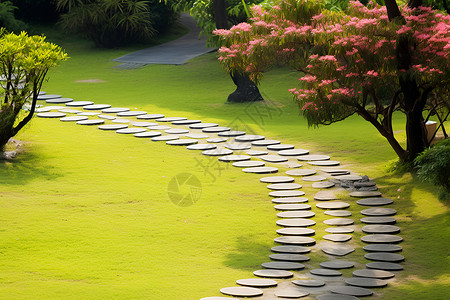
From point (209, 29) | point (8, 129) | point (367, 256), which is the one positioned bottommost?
point (367, 256)

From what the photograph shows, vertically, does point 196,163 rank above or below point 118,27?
below

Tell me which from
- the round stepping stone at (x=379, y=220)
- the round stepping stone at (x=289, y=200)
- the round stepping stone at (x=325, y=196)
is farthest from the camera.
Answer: the round stepping stone at (x=325, y=196)

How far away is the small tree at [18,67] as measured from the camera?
11133 mm

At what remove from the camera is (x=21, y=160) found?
11344 mm

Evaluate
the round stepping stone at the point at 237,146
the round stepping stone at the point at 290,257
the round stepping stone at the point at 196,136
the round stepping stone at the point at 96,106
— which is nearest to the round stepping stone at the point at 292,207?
the round stepping stone at the point at 290,257

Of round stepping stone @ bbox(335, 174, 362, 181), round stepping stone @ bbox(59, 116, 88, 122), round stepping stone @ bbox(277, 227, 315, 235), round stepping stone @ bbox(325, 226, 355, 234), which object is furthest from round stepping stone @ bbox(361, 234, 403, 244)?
round stepping stone @ bbox(59, 116, 88, 122)

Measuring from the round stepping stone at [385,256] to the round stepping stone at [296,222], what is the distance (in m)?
1.15

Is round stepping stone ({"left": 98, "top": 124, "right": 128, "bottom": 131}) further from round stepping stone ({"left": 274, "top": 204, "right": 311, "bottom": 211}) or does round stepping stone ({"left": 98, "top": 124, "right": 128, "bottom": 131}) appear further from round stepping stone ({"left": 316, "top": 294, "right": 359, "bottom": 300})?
round stepping stone ({"left": 316, "top": 294, "right": 359, "bottom": 300})

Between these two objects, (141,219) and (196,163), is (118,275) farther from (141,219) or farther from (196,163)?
(196,163)

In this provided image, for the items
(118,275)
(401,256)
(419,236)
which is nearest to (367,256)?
(401,256)

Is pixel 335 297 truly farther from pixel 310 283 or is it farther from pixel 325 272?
pixel 325 272

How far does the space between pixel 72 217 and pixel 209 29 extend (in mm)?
12986

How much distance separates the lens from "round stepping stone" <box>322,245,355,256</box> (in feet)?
24.7

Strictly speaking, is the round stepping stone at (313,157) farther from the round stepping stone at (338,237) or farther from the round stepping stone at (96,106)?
the round stepping stone at (96,106)
